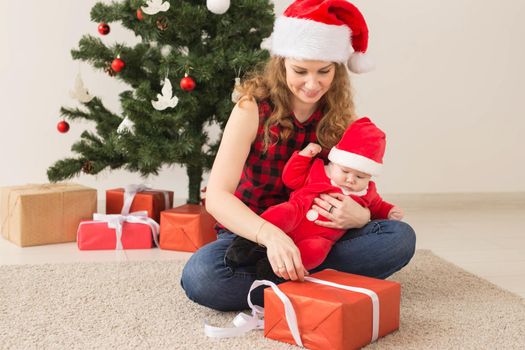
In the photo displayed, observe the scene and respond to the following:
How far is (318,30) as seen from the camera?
1.55 m

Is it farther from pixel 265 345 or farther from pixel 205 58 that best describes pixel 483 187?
pixel 265 345

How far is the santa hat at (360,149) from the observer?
1555mm

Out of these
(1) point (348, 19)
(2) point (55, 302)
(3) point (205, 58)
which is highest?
(1) point (348, 19)

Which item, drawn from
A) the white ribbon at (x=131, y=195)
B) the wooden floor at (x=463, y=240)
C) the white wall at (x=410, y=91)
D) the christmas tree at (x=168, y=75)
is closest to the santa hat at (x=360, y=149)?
the wooden floor at (x=463, y=240)

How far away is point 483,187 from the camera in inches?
132

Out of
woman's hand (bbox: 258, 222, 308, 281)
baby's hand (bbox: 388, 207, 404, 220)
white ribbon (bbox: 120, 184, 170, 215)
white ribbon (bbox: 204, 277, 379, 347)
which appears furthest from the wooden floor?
woman's hand (bbox: 258, 222, 308, 281)

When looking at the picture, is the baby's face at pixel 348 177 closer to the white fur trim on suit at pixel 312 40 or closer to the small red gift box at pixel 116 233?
the white fur trim on suit at pixel 312 40

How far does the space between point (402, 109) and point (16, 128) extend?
1.76 meters

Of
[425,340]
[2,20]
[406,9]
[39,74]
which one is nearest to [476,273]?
[425,340]

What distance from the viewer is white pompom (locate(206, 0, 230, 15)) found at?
87.0 inches

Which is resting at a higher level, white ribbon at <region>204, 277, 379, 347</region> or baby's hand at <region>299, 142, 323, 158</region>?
baby's hand at <region>299, 142, 323, 158</region>

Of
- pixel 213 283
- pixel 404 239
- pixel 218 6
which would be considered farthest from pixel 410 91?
pixel 213 283

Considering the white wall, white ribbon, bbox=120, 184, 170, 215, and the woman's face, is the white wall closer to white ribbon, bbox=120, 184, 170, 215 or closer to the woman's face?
white ribbon, bbox=120, 184, 170, 215

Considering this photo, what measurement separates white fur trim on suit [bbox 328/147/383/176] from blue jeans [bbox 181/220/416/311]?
0.57 ft
